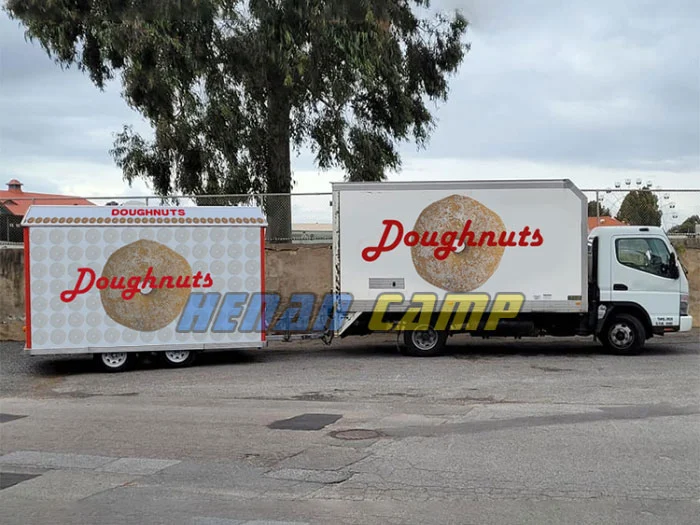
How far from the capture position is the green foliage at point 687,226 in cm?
A: 1939

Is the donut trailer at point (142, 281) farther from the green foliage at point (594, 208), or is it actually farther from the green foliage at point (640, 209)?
the green foliage at point (640, 209)

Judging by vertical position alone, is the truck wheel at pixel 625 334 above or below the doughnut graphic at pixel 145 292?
below

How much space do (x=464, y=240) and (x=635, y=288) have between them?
3.45m

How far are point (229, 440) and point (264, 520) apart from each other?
9.81ft

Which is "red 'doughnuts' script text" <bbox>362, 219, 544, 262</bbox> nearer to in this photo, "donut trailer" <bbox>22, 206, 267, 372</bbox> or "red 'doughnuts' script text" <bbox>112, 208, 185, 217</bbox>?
"donut trailer" <bbox>22, 206, 267, 372</bbox>

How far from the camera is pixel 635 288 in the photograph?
1506 centimetres

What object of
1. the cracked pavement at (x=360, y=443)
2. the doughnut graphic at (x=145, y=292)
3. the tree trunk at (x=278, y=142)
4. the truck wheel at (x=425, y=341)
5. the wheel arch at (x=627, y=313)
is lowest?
the cracked pavement at (x=360, y=443)

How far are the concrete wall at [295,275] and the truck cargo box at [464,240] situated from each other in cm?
413

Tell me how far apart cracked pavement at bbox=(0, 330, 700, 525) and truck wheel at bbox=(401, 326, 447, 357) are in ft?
1.56

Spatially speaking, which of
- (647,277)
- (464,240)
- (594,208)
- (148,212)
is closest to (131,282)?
(148,212)

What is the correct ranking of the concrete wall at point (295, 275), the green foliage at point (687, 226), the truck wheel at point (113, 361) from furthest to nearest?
the green foliage at point (687, 226) → the concrete wall at point (295, 275) → the truck wheel at point (113, 361)

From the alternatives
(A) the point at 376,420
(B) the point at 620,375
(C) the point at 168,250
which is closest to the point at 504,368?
(B) the point at 620,375

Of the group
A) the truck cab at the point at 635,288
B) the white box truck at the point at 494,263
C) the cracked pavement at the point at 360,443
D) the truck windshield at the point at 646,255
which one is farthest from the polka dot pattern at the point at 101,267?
the truck windshield at the point at 646,255

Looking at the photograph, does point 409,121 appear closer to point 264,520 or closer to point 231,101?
point 231,101
